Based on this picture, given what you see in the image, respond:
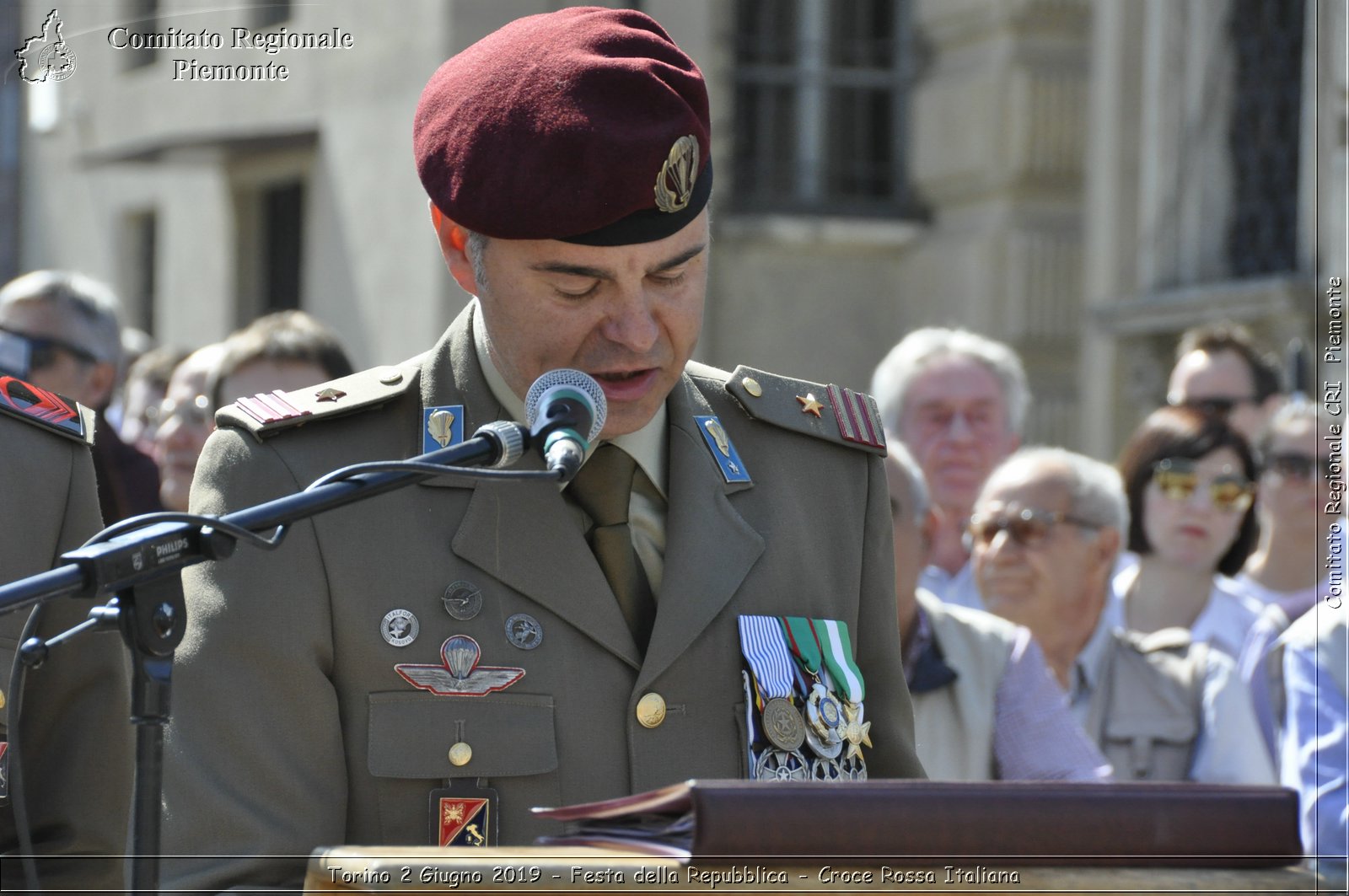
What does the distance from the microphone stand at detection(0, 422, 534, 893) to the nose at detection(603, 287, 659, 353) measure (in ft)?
1.76

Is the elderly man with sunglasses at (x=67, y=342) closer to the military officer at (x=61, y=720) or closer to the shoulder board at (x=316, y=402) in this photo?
the military officer at (x=61, y=720)

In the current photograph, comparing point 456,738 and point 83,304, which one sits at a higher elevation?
point 83,304

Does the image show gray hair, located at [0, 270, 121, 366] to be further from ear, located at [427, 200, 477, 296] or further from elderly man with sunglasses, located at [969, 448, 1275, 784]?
ear, located at [427, 200, 477, 296]

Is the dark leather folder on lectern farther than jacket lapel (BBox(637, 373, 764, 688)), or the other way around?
jacket lapel (BBox(637, 373, 764, 688))

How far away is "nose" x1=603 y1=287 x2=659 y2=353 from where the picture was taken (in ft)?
7.69

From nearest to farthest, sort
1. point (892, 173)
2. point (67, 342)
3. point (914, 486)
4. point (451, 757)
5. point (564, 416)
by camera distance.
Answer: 1. point (564, 416)
2. point (451, 757)
3. point (914, 486)
4. point (67, 342)
5. point (892, 173)

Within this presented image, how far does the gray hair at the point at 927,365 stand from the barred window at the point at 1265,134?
3015mm

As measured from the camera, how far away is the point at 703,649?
2.44 meters

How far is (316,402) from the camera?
2496 mm

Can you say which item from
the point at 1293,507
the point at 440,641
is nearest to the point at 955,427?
the point at 1293,507

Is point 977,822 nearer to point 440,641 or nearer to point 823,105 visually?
point 440,641

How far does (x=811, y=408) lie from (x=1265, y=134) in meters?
6.28

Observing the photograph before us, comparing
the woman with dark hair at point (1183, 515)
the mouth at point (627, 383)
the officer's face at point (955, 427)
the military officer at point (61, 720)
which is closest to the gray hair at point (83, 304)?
the officer's face at point (955, 427)

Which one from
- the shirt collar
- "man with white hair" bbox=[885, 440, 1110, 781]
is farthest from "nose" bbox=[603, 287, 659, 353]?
"man with white hair" bbox=[885, 440, 1110, 781]
